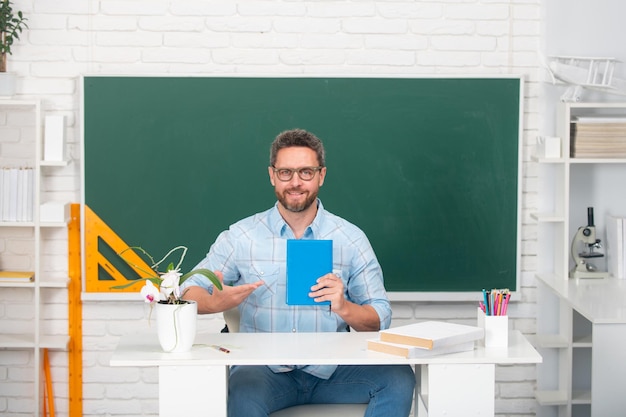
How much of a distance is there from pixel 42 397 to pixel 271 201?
4.47 feet

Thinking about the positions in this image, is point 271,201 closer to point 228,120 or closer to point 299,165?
point 228,120

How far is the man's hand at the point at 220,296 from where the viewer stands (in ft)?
9.77

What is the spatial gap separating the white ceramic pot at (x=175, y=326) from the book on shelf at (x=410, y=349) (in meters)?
0.52

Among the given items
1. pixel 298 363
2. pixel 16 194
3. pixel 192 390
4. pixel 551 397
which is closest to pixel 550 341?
pixel 551 397

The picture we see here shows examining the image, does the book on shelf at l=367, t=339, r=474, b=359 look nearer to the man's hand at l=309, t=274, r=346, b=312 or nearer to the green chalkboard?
the man's hand at l=309, t=274, r=346, b=312

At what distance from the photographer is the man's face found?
324 centimetres

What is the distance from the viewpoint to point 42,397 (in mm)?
4234

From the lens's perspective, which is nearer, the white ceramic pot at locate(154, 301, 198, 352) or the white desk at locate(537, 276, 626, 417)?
the white ceramic pot at locate(154, 301, 198, 352)

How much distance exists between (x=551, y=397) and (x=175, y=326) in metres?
2.17

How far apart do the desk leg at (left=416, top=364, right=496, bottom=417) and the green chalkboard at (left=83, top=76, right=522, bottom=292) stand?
1579mm

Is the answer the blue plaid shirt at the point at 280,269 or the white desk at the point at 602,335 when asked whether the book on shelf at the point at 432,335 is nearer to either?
the blue plaid shirt at the point at 280,269

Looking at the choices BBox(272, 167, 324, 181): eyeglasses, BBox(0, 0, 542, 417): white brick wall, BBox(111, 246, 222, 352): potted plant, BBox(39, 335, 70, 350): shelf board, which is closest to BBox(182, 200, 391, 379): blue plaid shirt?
BBox(272, 167, 324, 181): eyeglasses

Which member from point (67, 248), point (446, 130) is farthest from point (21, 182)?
point (446, 130)

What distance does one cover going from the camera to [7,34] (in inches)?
163
